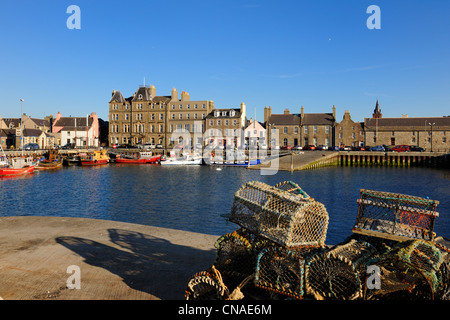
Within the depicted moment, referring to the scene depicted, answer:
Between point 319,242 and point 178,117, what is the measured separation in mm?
73004

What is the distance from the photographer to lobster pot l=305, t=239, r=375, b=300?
259 inches

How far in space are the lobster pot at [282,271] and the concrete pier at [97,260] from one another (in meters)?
2.06

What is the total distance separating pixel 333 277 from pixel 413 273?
5.20ft

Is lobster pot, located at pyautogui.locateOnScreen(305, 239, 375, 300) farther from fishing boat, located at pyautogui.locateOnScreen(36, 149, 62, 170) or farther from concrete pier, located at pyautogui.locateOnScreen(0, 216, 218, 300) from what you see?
fishing boat, located at pyautogui.locateOnScreen(36, 149, 62, 170)

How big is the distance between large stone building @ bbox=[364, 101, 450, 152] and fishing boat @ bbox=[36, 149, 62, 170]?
201ft

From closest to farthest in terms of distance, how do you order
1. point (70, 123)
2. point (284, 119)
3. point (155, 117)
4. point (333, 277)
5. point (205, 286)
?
1. point (333, 277)
2. point (205, 286)
3. point (155, 117)
4. point (284, 119)
5. point (70, 123)

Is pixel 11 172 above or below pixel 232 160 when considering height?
below

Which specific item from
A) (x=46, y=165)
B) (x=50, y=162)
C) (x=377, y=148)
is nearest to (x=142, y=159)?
(x=50, y=162)

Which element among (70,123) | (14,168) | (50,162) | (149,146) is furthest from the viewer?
(70,123)

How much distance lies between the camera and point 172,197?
3042 centimetres

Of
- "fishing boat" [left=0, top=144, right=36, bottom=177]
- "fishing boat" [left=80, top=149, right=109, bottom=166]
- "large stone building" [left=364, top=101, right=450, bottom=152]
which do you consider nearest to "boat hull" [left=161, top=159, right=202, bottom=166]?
"fishing boat" [left=80, top=149, right=109, bottom=166]

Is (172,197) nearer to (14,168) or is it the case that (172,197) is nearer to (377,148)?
(14,168)
